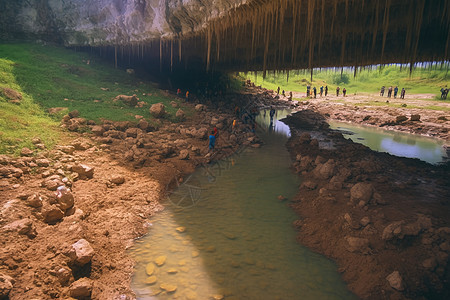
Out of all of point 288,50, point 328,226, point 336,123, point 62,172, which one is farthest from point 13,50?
point 336,123

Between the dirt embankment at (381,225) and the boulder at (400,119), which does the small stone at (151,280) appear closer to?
the dirt embankment at (381,225)

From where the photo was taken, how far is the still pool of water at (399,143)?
14.9m

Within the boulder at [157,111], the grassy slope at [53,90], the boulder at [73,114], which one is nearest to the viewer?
the grassy slope at [53,90]

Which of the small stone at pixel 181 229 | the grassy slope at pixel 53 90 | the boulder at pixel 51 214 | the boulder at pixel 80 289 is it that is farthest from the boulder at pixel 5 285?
the grassy slope at pixel 53 90

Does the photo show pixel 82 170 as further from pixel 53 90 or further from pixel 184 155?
pixel 53 90

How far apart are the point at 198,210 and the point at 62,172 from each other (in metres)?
4.69

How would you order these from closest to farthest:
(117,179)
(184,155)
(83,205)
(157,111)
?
(83,205)
(117,179)
(184,155)
(157,111)

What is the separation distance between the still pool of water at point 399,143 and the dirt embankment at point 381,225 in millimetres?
3946

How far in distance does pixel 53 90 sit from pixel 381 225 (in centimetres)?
1836

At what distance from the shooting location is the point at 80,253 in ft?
16.7

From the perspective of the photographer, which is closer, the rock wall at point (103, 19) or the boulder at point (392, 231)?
the boulder at point (392, 231)

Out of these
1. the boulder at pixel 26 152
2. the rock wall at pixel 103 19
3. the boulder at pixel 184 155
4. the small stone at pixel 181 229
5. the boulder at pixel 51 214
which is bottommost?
the small stone at pixel 181 229

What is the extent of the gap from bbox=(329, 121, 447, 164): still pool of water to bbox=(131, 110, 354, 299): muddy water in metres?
10.0

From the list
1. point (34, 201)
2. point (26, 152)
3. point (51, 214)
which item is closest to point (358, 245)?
point (51, 214)
